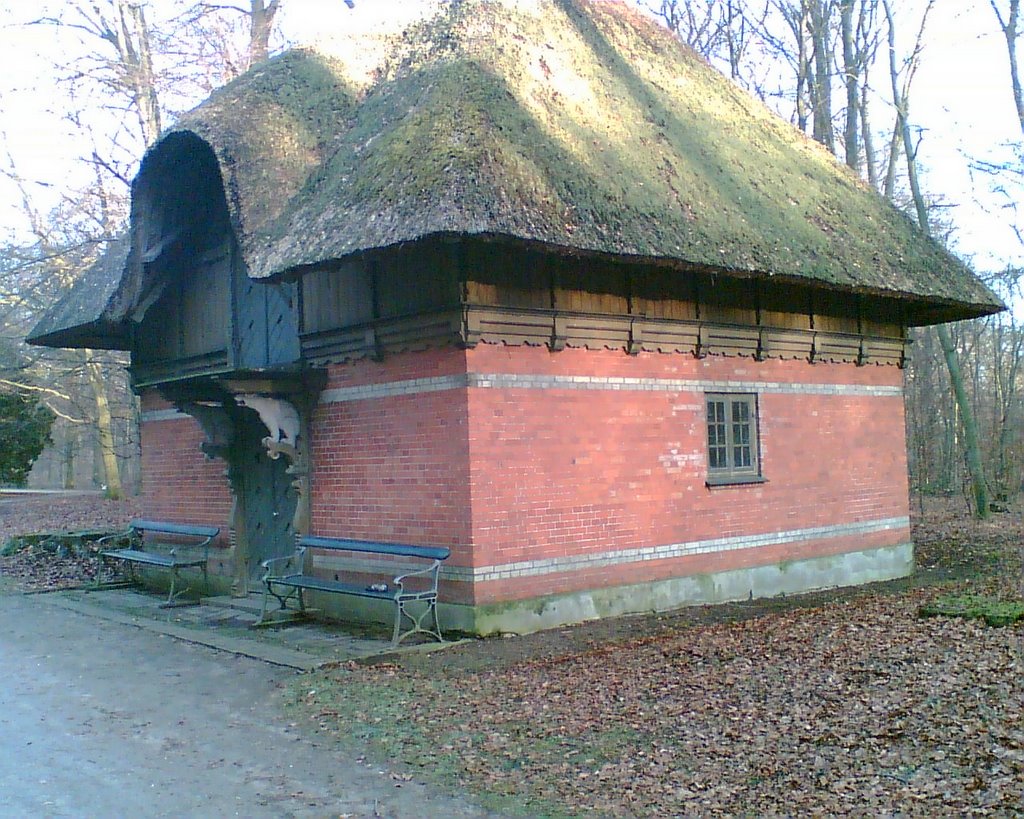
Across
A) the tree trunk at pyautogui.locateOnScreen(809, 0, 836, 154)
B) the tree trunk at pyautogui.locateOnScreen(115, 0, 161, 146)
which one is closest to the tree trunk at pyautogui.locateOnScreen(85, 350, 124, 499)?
the tree trunk at pyautogui.locateOnScreen(115, 0, 161, 146)

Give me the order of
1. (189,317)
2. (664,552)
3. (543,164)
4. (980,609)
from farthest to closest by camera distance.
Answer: (189,317) → (664,552) → (543,164) → (980,609)

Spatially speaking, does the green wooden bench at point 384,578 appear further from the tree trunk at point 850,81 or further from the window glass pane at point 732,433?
the tree trunk at point 850,81

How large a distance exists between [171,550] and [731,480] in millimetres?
8311

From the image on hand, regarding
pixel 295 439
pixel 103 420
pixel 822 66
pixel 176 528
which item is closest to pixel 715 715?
pixel 295 439

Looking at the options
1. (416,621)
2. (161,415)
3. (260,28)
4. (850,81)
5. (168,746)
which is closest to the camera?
(168,746)

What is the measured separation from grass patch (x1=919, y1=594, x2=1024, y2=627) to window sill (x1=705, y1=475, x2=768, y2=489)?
2648mm

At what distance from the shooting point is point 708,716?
276 inches

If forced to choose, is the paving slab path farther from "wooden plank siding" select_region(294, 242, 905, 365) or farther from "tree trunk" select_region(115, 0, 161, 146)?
"tree trunk" select_region(115, 0, 161, 146)

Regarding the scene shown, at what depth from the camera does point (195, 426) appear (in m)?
14.7

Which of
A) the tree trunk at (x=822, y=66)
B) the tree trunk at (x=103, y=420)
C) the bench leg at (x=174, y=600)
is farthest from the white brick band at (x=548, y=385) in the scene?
the tree trunk at (x=103, y=420)

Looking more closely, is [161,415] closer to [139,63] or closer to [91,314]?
[91,314]

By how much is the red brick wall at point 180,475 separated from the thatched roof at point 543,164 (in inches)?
153

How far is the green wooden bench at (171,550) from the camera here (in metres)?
13.7

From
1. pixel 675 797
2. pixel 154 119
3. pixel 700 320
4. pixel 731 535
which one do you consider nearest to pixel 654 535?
pixel 731 535
